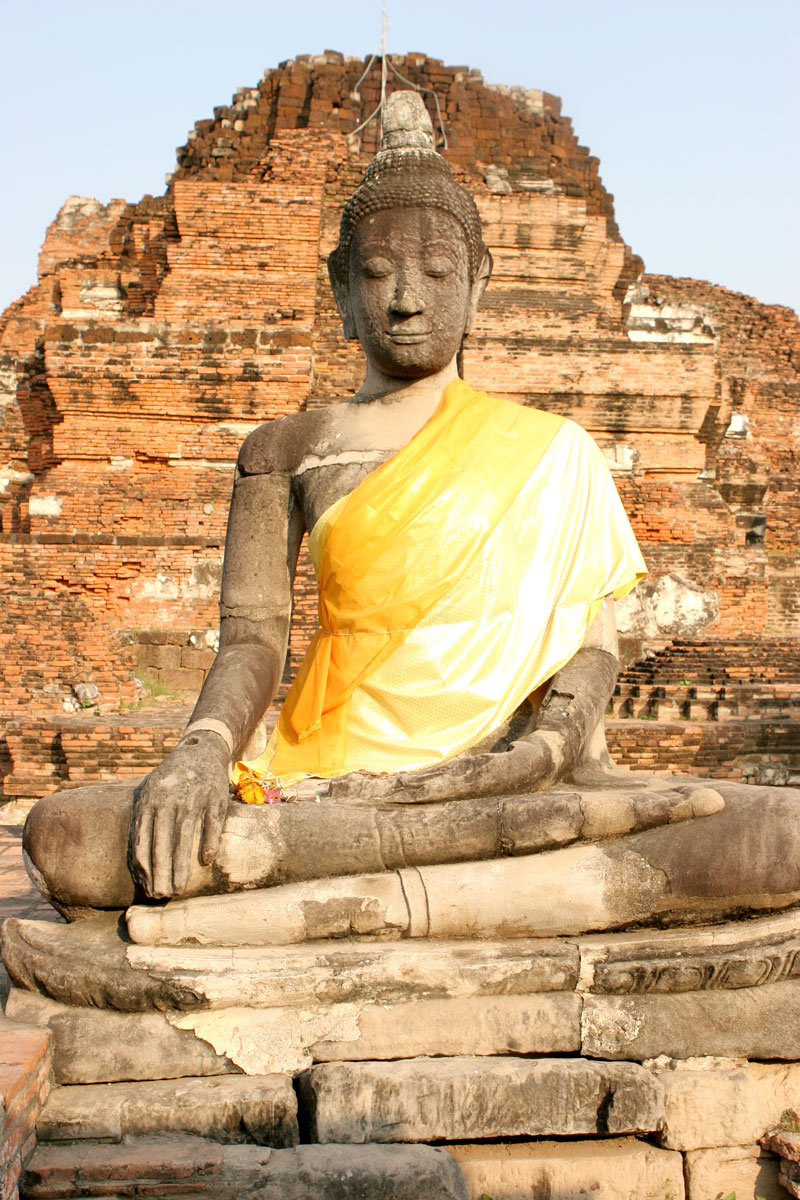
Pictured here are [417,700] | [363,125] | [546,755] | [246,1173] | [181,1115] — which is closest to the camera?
[246,1173]

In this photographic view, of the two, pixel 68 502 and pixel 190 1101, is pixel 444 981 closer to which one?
pixel 190 1101

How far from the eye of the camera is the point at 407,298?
3.74m

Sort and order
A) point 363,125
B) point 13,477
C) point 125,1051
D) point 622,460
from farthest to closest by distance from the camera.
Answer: point 363,125
point 13,477
point 622,460
point 125,1051

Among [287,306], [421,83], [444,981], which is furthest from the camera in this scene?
[421,83]

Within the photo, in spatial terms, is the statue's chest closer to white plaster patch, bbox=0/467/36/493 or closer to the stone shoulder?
the stone shoulder

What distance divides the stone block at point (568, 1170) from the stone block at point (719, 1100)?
77mm

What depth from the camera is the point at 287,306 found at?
50.3 feet

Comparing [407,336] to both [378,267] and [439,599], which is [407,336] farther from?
[439,599]

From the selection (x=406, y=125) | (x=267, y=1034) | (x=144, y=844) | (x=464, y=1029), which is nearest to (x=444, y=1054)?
(x=464, y=1029)

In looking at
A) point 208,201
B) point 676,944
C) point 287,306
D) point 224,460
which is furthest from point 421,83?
point 676,944

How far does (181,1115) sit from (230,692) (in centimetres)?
128

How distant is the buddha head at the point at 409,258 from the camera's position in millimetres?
3785

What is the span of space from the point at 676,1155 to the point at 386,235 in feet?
8.95

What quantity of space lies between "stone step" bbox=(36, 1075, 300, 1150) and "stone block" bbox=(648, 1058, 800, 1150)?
834mm
